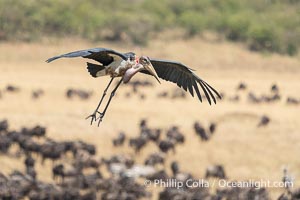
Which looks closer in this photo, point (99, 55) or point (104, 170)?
point (99, 55)

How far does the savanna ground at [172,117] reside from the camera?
956 inches

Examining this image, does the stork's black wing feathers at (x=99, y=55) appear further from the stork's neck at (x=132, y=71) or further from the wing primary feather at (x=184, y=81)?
the wing primary feather at (x=184, y=81)

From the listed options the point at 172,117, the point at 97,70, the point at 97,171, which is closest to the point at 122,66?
the point at 97,70

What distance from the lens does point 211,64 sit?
49219 mm

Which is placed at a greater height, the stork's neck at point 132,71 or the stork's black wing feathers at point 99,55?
the stork's black wing feathers at point 99,55

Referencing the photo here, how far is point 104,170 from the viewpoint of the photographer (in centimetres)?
2302

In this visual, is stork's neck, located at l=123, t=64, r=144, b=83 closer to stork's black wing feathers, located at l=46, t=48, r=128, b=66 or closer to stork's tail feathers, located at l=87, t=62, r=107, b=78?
stork's black wing feathers, located at l=46, t=48, r=128, b=66

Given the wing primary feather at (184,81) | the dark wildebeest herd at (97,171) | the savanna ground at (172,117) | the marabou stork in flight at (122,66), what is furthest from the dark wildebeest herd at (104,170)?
the marabou stork in flight at (122,66)

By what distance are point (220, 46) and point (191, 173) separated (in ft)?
99.7

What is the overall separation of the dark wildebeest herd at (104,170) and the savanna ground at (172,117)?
1.07ft

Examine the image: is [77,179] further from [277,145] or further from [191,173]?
[277,145]

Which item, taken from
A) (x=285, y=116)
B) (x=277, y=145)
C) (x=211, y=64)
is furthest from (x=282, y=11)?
(x=277, y=145)

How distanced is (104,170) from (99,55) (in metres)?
15.6

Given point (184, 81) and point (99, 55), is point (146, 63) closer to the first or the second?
point (99, 55)
